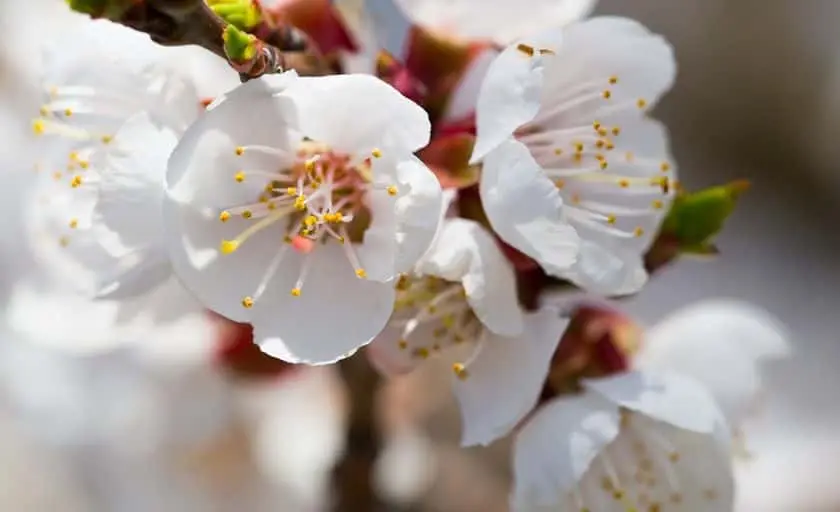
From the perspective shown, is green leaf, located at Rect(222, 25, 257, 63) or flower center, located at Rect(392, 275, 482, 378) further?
flower center, located at Rect(392, 275, 482, 378)

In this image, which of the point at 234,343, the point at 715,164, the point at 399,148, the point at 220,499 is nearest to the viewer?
the point at 399,148

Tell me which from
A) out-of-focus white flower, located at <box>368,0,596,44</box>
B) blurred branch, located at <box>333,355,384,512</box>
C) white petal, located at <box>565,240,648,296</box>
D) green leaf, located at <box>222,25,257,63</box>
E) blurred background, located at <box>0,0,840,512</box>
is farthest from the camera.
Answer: blurred background, located at <box>0,0,840,512</box>

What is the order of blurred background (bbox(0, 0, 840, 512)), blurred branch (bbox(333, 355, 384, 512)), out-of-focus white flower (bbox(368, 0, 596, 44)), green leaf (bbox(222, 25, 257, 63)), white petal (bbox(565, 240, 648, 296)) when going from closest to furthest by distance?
green leaf (bbox(222, 25, 257, 63)), white petal (bbox(565, 240, 648, 296)), out-of-focus white flower (bbox(368, 0, 596, 44)), blurred branch (bbox(333, 355, 384, 512)), blurred background (bbox(0, 0, 840, 512))

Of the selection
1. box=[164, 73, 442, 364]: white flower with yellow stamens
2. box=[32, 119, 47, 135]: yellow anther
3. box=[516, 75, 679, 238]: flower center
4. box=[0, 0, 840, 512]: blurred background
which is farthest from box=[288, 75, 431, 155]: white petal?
box=[0, 0, 840, 512]: blurred background

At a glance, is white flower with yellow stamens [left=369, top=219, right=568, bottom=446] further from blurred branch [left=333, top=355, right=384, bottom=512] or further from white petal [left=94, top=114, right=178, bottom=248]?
blurred branch [left=333, top=355, right=384, bottom=512]

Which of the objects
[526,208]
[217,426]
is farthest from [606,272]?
[217,426]

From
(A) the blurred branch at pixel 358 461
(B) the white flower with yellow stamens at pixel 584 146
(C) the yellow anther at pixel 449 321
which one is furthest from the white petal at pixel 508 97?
(A) the blurred branch at pixel 358 461

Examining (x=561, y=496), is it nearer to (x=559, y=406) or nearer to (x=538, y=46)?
(x=559, y=406)

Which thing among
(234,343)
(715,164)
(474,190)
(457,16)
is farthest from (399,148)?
(715,164)
